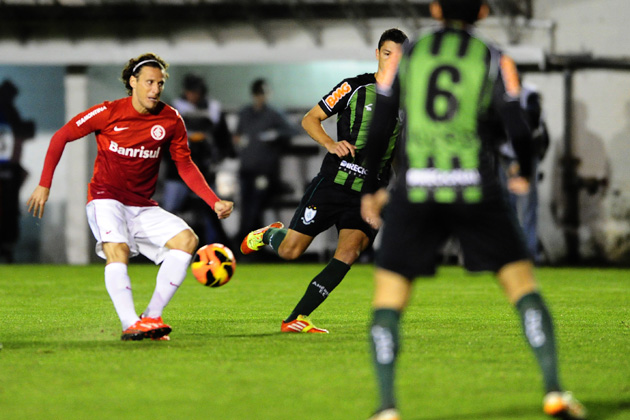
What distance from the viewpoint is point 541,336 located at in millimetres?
4281

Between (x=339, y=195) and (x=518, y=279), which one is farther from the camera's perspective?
(x=339, y=195)

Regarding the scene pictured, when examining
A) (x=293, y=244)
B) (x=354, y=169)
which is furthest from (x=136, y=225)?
A: (x=354, y=169)

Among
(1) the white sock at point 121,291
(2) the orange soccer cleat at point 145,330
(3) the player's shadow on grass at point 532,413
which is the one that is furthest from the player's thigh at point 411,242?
(1) the white sock at point 121,291

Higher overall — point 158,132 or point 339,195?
point 158,132

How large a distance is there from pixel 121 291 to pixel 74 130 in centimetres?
112

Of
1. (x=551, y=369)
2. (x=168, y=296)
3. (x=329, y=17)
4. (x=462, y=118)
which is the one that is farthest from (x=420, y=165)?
(x=329, y=17)

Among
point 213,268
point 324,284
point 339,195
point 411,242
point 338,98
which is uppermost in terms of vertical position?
point 338,98

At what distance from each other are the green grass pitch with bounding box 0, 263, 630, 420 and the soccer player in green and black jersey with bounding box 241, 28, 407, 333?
1.22ft

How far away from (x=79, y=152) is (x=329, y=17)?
14.4ft

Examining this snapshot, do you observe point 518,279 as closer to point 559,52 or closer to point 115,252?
point 115,252

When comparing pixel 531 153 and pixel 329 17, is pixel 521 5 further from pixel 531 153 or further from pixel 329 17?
pixel 531 153

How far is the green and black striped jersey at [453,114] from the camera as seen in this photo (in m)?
4.35

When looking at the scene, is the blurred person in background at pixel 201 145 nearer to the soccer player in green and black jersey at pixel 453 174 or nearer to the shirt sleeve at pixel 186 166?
the shirt sleeve at pixel 186 166

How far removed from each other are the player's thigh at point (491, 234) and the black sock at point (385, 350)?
0.44m
